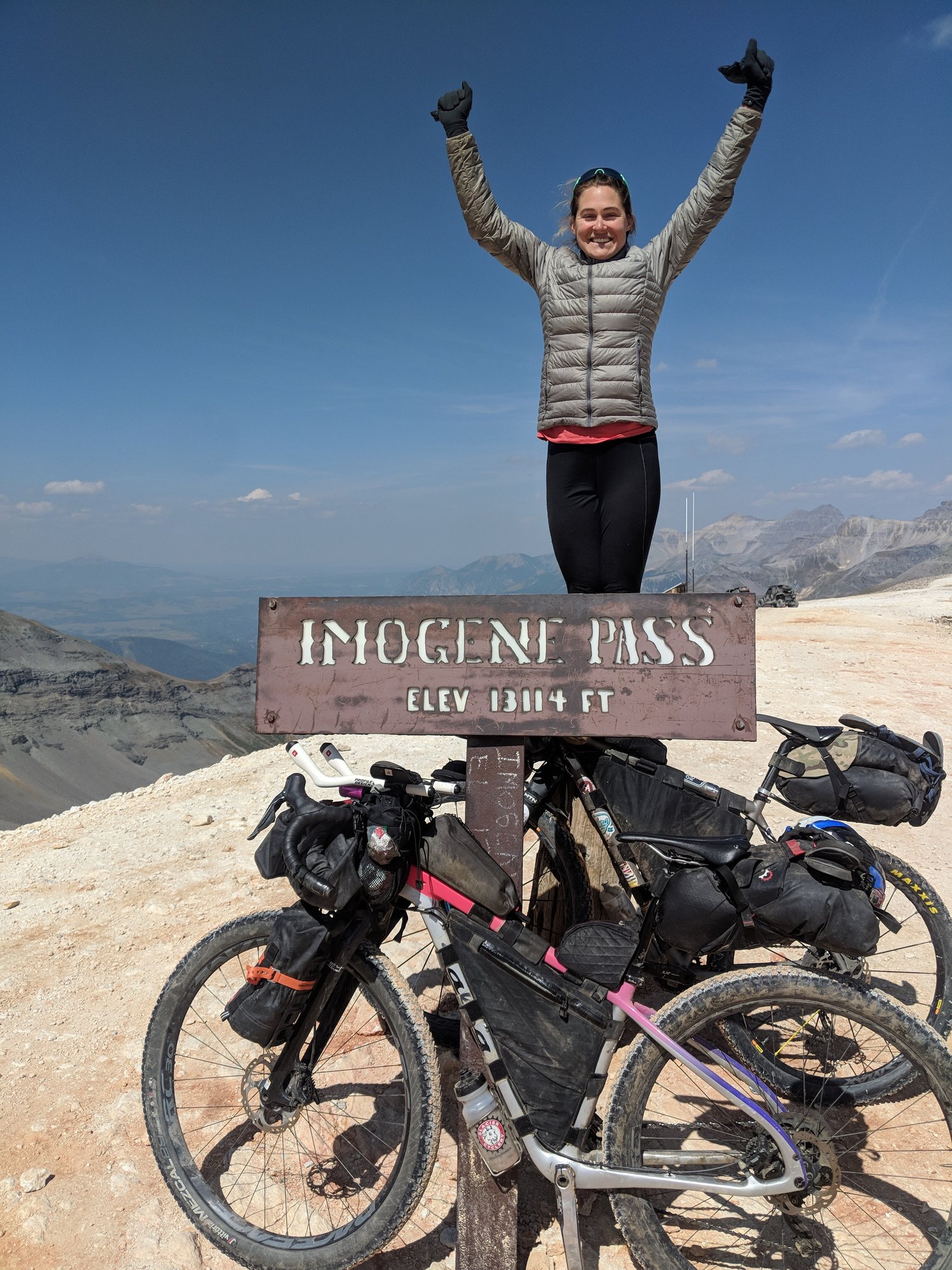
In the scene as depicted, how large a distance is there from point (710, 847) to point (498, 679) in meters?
0.71

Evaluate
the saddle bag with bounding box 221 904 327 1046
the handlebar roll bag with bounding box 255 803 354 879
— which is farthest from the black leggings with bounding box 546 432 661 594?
the saddle bag with bounding box 221 904 327 1046

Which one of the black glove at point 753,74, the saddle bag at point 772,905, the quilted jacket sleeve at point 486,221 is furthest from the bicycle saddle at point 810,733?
the black glove at point 753,74

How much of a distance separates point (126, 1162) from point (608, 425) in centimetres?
301

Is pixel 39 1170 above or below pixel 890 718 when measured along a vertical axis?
below

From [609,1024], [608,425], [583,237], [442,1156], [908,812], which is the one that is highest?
[583,237]

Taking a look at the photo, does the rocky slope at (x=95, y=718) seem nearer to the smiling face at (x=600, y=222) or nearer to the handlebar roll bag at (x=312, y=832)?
the handlebar roll bag at (x=312, y=832)

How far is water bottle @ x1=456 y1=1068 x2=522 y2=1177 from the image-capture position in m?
2.00

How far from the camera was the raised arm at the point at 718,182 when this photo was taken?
8.43ft

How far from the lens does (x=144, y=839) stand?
5359mm

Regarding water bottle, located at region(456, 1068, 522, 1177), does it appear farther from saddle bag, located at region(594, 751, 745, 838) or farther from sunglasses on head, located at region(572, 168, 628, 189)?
sunglasses on head, located at region(572, 168, 628, 189)

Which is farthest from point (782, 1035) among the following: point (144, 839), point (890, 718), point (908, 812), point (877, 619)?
point (877, 619)

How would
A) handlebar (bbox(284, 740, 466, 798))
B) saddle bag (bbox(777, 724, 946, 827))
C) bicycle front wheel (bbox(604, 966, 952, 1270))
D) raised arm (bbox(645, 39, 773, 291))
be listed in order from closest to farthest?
bicycle front wheel (bbox(604, 966, 952, 1270)) → handlebar (bbox(284, 740, 466, 798)) → raised arm (bbox(645, 39, 773, 291)) → saddle bag (bbox(777, 724, 946, 827))

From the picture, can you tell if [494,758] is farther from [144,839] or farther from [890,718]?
[890,718]

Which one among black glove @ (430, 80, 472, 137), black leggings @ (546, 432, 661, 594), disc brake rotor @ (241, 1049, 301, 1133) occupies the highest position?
black glove @ (430, 80, 472, 137)
